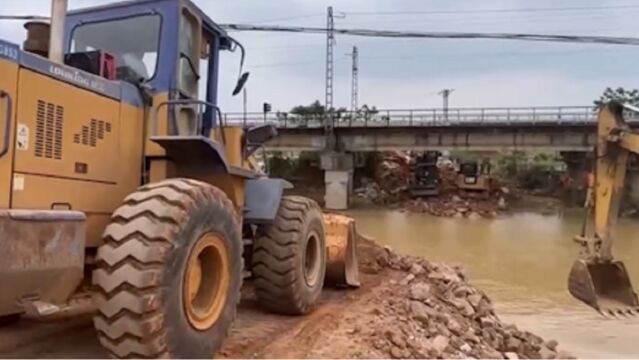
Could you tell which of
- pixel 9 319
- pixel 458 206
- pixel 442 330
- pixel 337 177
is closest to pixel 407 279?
pixel 442 330

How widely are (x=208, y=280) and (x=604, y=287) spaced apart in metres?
5.83

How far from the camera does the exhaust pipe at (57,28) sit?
4660mm

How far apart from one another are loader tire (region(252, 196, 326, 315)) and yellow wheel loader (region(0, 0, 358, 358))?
0.05 feet

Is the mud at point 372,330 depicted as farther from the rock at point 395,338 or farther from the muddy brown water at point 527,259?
the muddy brown water at point 527,259

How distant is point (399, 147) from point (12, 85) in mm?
38448

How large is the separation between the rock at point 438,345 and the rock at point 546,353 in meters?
1.96

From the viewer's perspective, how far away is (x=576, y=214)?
4359 centimetres

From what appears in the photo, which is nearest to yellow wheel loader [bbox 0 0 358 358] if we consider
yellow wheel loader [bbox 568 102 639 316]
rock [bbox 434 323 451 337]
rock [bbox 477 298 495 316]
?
rock [bbox 434 323 451 337]

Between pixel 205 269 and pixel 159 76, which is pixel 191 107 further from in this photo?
pixel 205 269

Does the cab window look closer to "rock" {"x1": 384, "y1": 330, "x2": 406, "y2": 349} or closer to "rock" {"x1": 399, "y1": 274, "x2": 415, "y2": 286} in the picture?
"rock" {"x1": 384, "y1": 330, "x2": 406, "y2": 349}

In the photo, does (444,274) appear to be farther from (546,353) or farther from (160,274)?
(160,274)

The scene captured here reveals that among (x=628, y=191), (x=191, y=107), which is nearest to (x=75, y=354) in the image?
(x=191, y=107)

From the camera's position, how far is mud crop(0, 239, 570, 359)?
18.3 ft

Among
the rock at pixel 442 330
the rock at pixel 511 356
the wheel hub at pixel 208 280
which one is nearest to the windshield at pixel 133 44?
the wheel hub at pixel 208 280
